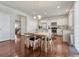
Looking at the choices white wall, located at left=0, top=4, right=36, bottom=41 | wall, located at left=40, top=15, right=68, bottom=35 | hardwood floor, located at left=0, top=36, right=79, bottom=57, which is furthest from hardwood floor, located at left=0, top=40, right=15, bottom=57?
wall, located at left=40, top=15, right=68, bottom=35

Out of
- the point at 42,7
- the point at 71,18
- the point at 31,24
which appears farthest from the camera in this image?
the point at 31,24

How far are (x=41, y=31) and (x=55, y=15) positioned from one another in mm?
773

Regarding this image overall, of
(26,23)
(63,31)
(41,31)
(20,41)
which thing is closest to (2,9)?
(26,23)

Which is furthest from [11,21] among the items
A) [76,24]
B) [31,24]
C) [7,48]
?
[76,24]

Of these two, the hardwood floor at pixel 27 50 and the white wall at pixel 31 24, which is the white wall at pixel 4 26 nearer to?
the hardwood floor at pixel 27 50

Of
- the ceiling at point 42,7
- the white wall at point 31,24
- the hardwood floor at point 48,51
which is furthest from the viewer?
the white wall at point 31,24

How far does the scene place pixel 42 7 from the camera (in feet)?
11.2

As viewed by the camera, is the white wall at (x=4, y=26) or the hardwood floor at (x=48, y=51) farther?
the white wall at (x=4, y=26)

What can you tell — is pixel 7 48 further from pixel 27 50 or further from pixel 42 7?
pixel 42 7

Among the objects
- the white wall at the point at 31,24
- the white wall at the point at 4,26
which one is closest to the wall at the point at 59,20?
the white wall at the point at 31,24

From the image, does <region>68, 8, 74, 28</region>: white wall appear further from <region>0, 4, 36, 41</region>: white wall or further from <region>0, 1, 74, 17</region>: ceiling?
<region>0, 4, 36, 41</region>: white wall

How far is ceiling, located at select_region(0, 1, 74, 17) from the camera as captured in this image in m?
3.27

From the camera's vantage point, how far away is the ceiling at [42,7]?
3.27 meters

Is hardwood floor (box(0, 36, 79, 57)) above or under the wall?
under
